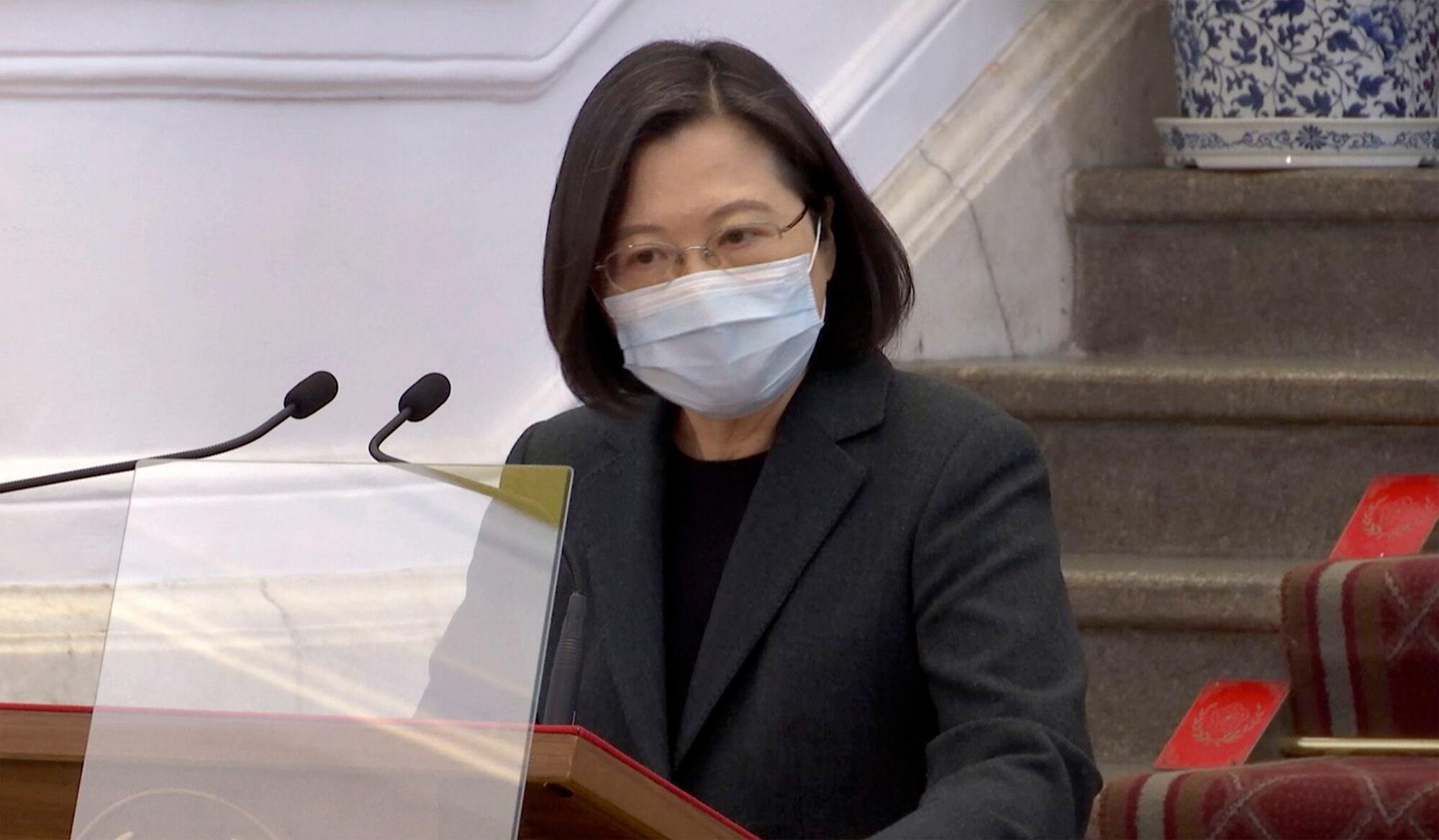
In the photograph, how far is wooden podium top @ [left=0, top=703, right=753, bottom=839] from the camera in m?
0.81

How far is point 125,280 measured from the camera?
7.04 feet

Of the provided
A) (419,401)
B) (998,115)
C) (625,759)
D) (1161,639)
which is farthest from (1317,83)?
(625,759)

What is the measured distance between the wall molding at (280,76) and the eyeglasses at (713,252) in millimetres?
799

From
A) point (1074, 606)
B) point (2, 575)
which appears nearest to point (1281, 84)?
point (1074, 606)

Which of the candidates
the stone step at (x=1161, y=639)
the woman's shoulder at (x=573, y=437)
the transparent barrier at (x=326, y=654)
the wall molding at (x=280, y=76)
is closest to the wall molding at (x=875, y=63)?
the wall molding at (x=280, y=76)

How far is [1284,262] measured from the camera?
2.57 metres

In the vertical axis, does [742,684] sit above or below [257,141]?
below

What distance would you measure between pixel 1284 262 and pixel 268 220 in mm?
1321

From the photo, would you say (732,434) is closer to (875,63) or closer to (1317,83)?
(875,63)

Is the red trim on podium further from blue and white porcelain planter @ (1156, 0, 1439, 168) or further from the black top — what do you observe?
blue and white porcelain planter @ (1156, 0, 1439, 168)

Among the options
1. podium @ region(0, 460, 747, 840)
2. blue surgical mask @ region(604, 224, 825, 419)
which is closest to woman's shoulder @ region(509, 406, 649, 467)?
blue surgical mask @ region(604, 224, 825, 419)

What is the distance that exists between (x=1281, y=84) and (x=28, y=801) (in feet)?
6.91

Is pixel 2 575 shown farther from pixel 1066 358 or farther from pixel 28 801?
pixel 1066 358

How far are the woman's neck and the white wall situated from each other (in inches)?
25.7
